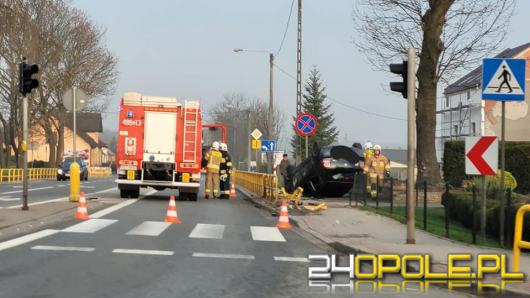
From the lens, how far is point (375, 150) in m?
20.8

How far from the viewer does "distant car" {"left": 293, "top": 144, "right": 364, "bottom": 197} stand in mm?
21391

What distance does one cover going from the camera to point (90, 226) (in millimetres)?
12719

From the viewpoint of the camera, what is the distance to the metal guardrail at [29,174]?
143 feet

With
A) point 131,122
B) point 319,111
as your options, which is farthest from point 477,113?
point 131,122

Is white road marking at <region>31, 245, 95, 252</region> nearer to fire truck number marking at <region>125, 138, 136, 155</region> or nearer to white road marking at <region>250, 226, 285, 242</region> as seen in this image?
white road marking at <region>250, 226, 285, 242</region>

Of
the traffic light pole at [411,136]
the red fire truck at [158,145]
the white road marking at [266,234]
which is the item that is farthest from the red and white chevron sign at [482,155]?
the red fire truck at [158,145]

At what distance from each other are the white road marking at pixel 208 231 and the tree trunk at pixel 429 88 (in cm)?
1058

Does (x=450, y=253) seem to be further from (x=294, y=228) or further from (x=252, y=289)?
(x=294, y=228)

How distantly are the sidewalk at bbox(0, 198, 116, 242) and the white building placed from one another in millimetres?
44605

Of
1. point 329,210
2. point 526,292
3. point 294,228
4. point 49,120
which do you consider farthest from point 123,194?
point 49,120

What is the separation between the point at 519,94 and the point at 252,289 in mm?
5786

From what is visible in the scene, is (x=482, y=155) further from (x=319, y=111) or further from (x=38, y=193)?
(x=319, y=111)

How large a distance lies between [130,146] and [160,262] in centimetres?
1249

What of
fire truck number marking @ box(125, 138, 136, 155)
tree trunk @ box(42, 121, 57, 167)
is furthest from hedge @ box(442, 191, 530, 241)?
tree trunk @ box(42, 121, 57, 167)
